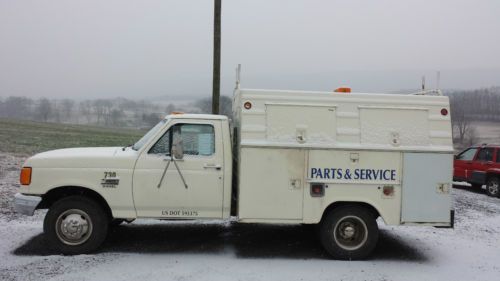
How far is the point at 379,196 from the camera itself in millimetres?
6680

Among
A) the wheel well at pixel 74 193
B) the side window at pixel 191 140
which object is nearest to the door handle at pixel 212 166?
the side window at pixel 191 140

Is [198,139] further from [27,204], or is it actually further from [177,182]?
[27,204]

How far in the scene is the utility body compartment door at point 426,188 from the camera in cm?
668

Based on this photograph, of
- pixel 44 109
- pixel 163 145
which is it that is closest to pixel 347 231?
pixel 163 145

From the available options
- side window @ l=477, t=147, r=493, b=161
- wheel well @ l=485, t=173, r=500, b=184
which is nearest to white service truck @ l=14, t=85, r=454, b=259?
wheel well @ l=485, t=173, r=500, b=184

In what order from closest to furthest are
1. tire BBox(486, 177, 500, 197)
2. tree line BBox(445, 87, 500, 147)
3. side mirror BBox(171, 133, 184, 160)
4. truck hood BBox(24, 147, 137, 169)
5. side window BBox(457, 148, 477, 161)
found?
side mirror BBox(171, 133, 184, 160)
truck hood BBox(24, 147, 137, 169)
tire BBox(486, 177, 500, 197)
side window BBox(457, 148, 477, 161)
tree line BBox(445, 87, 500, 147)

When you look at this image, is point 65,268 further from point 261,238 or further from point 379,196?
point 379,196

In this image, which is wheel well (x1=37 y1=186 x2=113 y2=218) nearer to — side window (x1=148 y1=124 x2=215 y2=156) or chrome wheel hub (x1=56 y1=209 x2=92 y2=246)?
chrome wheel hub (x1=56 y1=209 x2=92 y2=246)

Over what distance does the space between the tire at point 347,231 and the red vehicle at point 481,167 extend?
988 cm

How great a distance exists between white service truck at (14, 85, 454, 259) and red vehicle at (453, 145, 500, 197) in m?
9.50

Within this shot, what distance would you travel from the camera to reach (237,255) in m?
6.81

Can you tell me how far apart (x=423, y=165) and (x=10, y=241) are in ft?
20.5

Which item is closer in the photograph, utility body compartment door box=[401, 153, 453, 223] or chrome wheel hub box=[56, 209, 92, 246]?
chrome wheel hub box=[56, 209, 92, 246]

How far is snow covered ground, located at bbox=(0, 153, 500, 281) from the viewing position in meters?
5.92
